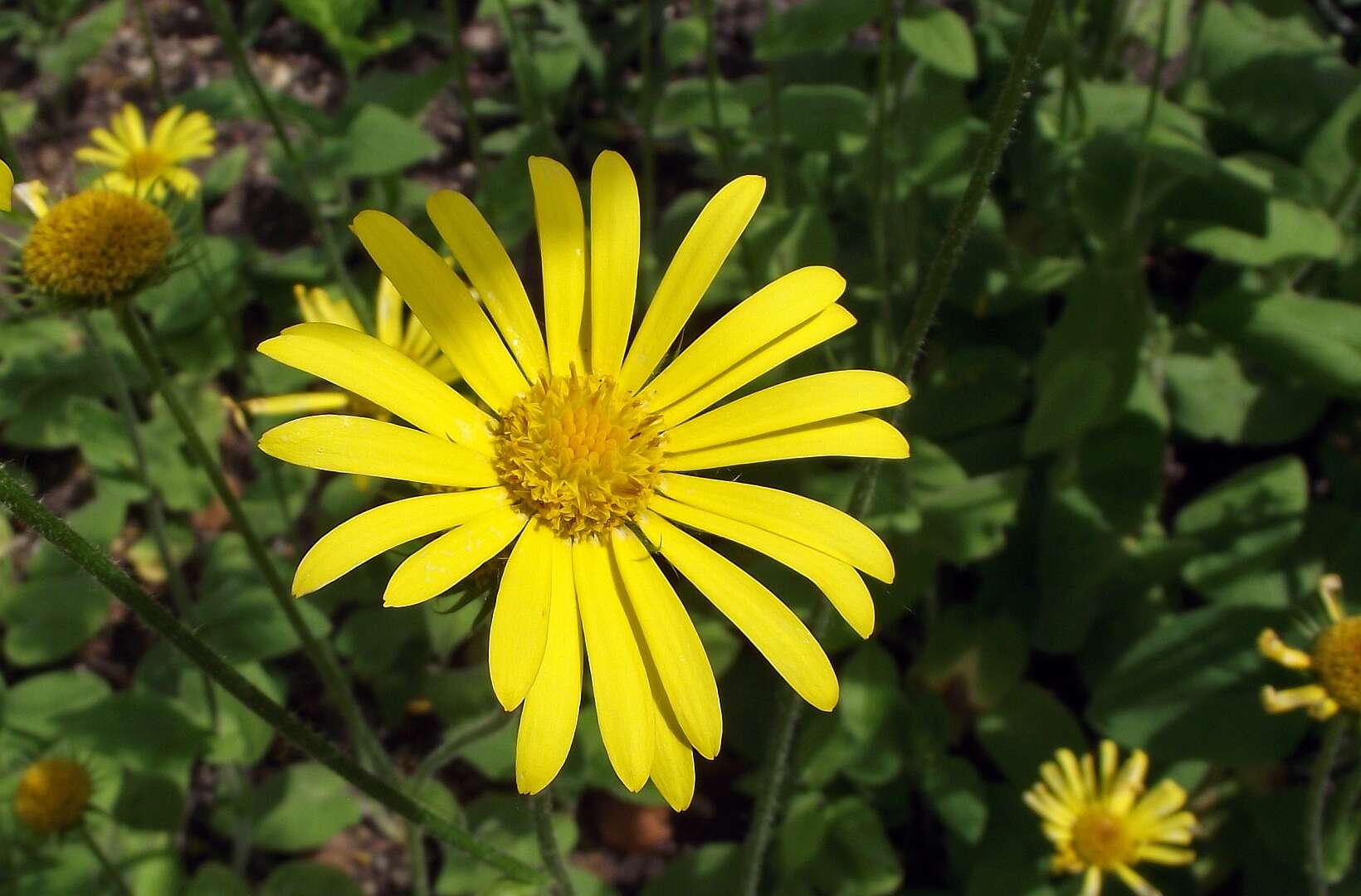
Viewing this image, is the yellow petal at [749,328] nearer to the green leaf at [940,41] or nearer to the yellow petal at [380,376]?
the yellow petal at [380,376]

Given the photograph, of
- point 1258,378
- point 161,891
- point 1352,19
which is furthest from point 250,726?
point 1352,19

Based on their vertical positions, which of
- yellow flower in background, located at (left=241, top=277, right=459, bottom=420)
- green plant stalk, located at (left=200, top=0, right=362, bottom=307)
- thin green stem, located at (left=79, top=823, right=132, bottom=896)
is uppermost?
green plant stalk, located at (left=200, top=0, right=362, bottom=307)

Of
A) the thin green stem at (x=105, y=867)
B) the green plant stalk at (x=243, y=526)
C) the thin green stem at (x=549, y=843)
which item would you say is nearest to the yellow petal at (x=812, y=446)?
the thin green stem at (x=549, y=843)

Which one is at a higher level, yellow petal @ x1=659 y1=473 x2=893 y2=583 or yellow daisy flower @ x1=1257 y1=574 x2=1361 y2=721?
yellow daisy flower @ x1=1257 y1=574 x2=1361 y2=721

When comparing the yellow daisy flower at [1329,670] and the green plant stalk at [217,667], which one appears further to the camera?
the yellow daisy flower at [1329,670]

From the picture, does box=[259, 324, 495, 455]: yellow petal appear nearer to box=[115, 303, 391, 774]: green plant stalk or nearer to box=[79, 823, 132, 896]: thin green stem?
box=[115, 303, 391, 774]: green plant stalk

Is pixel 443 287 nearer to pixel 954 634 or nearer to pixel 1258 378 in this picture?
pixel 954 634

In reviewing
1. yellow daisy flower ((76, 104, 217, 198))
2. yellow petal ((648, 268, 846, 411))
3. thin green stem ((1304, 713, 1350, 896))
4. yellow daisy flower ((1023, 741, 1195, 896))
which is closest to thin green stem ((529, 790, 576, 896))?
yellow petal ((648, 268, 846, 411))
